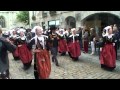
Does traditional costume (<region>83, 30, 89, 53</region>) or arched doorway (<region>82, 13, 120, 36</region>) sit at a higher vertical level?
arched doorway (<region>82, 13, 120, 36</region>)

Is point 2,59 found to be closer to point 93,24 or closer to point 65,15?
point 93,24

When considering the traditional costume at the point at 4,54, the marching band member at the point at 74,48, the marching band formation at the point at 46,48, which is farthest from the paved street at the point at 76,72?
the traditional costume at the point at 4,54

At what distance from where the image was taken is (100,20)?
21.7 meters

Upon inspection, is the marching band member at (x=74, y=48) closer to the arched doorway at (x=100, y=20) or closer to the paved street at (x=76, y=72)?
the paved street at (x=76, y=72)

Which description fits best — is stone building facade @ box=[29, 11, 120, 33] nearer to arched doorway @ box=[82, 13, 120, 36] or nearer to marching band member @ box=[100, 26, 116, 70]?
arched doorway @ box=[82, 13, 120, 36]

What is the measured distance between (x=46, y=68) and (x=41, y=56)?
15.6 inches

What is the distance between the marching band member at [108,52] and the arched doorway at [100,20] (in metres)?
10.2

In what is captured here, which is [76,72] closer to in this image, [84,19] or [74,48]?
[74,48]

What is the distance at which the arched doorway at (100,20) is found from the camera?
66.8ft

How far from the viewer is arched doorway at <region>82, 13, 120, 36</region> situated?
20.4 meters

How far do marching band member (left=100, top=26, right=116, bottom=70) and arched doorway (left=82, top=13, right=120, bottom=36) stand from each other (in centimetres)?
1025

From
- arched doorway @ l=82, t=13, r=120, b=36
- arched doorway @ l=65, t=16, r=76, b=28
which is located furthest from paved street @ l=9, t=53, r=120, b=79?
arched doorway @ l=65, t=16, r=76, b=28

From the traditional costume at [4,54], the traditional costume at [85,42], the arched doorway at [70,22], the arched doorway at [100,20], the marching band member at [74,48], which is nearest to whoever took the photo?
the traditional costume at [4,54]

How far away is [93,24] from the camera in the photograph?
22281 millimetres
